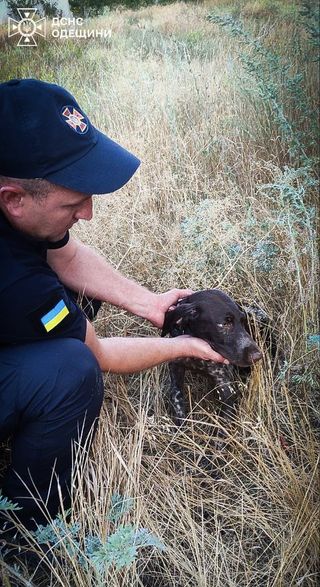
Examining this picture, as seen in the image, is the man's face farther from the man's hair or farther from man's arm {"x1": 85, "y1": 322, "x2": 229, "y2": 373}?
man's arm {"x1": 85, "y1": 322, "x2": 229, "y2": 373}

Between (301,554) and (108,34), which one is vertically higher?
(108,34)

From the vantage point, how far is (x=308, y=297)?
3398 mm

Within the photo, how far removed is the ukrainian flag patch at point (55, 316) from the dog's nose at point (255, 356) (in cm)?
106

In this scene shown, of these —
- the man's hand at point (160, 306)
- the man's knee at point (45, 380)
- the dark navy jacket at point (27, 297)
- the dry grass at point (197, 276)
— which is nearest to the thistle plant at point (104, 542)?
the dry grass at point (197, 276)

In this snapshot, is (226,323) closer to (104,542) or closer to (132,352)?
(132,352)

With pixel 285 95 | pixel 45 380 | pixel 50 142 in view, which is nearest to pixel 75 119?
pixel 50 142

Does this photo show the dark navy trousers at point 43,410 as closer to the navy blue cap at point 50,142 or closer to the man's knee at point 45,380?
the man's knee at point 45,380

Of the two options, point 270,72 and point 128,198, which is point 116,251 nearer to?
point 128,198

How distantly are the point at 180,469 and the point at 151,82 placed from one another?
3.46m

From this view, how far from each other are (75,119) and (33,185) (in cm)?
33

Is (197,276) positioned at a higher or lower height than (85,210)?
lower

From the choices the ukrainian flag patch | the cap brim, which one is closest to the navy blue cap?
the cap brim

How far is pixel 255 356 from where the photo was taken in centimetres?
318

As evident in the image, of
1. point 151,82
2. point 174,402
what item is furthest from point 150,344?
point 151,82
